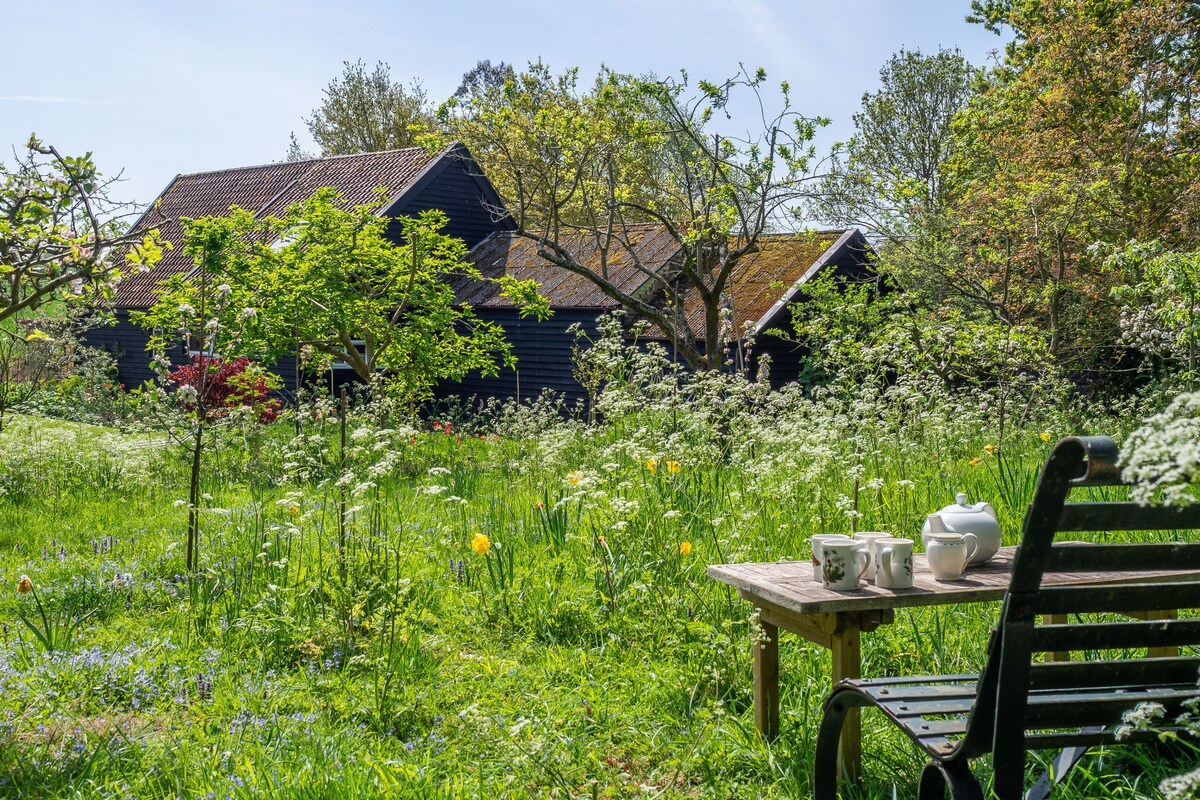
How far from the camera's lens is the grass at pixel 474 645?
3.19m

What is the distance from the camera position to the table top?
291 cm

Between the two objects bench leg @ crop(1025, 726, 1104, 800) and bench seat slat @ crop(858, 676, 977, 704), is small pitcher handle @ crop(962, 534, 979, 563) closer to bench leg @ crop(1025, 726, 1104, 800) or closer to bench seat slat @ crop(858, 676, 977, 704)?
bench leg @ crop(1025, 726, 1104, 800)

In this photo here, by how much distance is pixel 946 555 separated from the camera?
10.3ft

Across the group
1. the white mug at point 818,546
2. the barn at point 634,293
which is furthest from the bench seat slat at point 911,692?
the barn at point 634,293

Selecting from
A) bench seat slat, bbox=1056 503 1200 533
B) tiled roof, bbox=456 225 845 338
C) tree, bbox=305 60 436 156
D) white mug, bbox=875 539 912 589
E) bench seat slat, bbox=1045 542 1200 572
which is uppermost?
tree, bbox=305 60 436 156

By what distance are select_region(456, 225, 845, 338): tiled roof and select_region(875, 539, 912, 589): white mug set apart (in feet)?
42.3

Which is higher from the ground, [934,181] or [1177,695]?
[934,181]

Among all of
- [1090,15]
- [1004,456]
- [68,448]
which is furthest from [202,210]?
[1004,456]

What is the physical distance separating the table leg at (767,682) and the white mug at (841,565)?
394 millimetres

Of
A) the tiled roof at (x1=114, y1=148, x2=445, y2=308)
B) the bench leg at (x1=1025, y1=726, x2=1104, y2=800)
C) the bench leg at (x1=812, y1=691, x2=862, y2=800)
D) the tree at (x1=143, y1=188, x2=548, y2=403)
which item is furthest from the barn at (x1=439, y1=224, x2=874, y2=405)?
the bench leg at (x1=812, y1=691, x2=862, y2=800)

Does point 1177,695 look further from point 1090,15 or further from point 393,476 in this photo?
point 1090,15

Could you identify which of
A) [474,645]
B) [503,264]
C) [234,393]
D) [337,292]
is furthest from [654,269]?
[474,645]

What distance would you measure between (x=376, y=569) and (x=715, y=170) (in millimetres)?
7815

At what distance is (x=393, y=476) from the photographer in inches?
365
